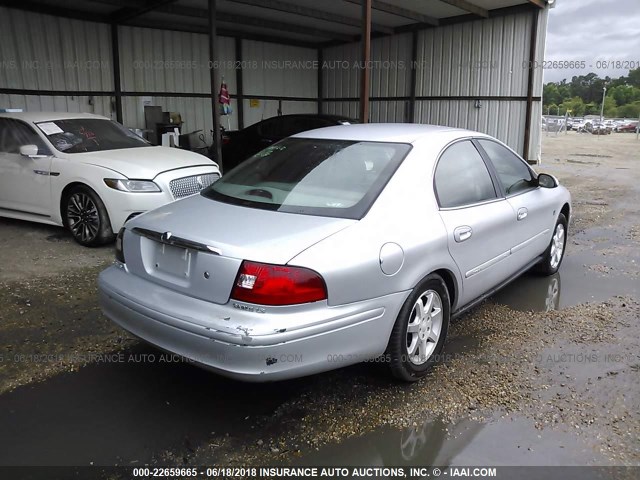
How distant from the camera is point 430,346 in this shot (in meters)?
3.32

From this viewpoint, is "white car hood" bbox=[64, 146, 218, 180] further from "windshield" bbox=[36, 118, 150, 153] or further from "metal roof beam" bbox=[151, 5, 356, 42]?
"metal roof beam" bbox=[151, 5, 356, 42]

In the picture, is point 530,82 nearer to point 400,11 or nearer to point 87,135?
point 400,11

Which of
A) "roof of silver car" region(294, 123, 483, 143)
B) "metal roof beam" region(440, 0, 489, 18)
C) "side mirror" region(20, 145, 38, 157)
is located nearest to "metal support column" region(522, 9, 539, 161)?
"metal roof beam" region(440, 0, 489, 18)

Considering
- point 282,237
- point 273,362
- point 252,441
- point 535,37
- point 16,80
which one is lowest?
point 252,441

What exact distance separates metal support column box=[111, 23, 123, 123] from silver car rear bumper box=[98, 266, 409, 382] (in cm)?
1141

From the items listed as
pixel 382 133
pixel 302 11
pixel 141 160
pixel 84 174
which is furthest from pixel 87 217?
pixel 302 11

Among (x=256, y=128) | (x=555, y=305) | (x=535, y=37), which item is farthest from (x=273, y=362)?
(x=535, y=37)

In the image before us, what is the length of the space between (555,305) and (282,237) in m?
2.97

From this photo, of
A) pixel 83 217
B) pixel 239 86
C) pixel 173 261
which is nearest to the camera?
pixel 173 261

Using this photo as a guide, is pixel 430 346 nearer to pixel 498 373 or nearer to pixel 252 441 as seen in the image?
pixel 498 373

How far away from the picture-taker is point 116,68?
13.0 metres

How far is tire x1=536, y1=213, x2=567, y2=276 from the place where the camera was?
512cm

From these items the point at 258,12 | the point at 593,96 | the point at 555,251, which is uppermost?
the point at 593,96

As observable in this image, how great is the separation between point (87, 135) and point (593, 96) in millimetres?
101970
